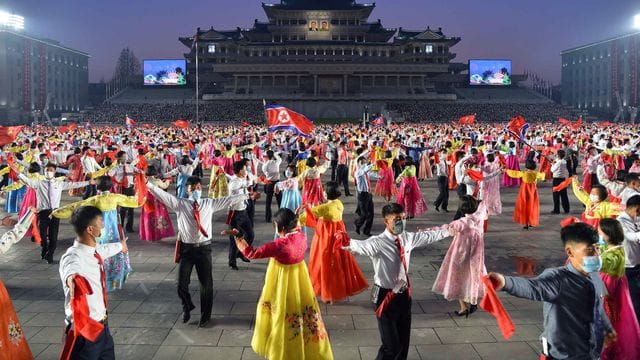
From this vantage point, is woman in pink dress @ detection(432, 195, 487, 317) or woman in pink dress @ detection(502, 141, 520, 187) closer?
woman in pink dress @ detection(432, 195, 487, 317)

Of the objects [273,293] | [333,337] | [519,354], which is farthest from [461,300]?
[273,293]

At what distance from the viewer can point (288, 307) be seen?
4.66 metres

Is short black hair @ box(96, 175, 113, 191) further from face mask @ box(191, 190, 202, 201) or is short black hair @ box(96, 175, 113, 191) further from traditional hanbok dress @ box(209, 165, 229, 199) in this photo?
traditional hanbok dress @ box(209, 165, 229, 199)

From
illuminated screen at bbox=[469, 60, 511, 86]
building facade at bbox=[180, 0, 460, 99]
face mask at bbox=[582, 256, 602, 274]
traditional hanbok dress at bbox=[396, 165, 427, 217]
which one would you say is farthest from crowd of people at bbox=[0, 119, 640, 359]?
illuminated screen at bbox=[469, 60, 511, 86]

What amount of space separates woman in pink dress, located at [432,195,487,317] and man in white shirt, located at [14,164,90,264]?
5.63 meters

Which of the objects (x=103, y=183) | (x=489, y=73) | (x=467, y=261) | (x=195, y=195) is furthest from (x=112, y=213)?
(x=489, y=73)

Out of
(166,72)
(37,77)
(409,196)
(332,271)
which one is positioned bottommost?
(332,271)

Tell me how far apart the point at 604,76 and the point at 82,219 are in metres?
87.0

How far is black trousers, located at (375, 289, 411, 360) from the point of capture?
175 inches

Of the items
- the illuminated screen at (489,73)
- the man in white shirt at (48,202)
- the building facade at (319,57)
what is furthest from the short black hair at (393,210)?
the illuminated screen at (489,73)

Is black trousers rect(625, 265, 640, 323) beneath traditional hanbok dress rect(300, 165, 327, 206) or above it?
beneath

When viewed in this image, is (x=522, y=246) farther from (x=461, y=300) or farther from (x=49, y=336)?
(x=49, y=336)

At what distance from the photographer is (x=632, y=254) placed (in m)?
5.20

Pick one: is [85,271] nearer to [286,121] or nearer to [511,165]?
[286,121]
